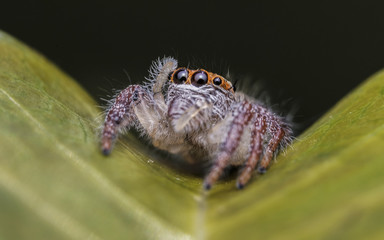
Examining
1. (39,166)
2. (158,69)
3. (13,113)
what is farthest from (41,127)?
(158,69)

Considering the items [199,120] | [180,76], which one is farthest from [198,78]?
[199,120]

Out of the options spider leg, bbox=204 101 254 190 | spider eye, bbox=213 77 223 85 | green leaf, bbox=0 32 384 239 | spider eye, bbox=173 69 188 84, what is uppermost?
spider eye, bbox=213 77 223 85

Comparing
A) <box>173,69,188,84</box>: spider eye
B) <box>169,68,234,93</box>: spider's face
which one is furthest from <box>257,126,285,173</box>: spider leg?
<box>173,69,188,84</box>: spider eye

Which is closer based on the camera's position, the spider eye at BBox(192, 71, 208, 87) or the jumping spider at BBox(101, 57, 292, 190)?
the jumping spider at BBox(101, 57, 292, 190)

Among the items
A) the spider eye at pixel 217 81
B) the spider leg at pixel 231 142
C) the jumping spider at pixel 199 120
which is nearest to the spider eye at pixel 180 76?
the jumping spider at pixel 199 120

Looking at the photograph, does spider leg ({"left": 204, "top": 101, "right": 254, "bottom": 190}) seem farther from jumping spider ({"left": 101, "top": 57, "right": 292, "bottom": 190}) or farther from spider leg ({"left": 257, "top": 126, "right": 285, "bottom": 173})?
spider leg ({"left": 257, "top": 126, "right": 285, "bottom": 173})

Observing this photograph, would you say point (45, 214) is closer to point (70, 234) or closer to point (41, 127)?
point (70, 234)

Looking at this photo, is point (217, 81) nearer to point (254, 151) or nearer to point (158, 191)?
point (254, 151)
